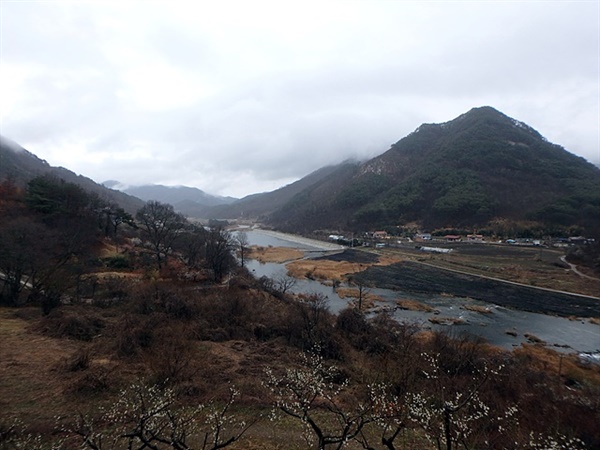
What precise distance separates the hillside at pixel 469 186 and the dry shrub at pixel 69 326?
91944 millimetres

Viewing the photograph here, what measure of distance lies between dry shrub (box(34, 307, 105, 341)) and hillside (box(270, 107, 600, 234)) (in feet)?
302

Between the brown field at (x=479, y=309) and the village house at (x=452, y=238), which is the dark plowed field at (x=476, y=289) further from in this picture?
the village house at (x=452, y=238)

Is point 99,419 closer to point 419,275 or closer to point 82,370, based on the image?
point 82,370

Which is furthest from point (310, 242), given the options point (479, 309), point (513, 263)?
point (479, 309)

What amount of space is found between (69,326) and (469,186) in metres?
113

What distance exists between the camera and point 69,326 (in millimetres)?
13945

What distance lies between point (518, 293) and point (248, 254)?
1745 inches

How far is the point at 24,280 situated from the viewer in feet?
69.4

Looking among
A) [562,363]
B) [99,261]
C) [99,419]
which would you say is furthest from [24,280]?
[562,363]

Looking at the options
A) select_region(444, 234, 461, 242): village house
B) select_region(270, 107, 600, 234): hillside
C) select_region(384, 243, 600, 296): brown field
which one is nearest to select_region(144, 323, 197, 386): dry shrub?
select_region(384, 243, 600, 296): brown field

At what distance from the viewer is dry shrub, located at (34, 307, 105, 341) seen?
13695 millimetres

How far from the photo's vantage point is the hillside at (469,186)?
295 feet

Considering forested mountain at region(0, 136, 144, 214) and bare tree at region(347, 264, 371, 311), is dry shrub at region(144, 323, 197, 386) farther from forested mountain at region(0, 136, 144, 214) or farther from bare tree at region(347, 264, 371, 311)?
forested mountain at region(0, 136, 144, 214)

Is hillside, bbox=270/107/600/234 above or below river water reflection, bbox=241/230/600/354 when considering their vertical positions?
above
